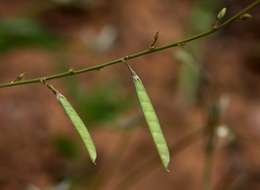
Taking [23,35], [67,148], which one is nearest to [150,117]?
[67,148]

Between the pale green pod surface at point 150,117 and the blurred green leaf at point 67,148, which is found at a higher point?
the blurred green leaf at point 67,148

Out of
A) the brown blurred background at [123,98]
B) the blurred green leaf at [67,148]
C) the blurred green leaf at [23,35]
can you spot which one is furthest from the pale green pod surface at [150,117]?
the blurred green leaf at [23,35]

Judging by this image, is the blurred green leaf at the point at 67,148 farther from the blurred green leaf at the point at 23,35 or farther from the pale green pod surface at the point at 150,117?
the pale green pod surface at the point at 150,117

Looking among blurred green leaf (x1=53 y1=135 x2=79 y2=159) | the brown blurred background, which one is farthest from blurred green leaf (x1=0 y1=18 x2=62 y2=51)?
blurred green leaf (x1=53 y1=135 x2=79 y2=159)

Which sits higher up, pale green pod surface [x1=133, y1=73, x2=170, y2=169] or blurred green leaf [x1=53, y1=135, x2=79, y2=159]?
blurred green leaf [x1=53, y1=135, x2=79, y2=159]

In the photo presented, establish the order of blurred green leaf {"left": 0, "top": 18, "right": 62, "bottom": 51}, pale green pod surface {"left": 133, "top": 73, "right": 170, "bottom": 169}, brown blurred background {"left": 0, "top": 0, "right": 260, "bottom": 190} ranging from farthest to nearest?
blurred green leaf {"left": 0, "top": 18, "right": 62, "bottom": 51} → brown blurred background {"left": 0, "top": 0, "right": 260, "bottom": 190} → pale green pod surface {"left": 133, "top": 73, "right": 170, "bottom": 169}

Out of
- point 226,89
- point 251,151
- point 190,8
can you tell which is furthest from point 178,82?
point 190,8

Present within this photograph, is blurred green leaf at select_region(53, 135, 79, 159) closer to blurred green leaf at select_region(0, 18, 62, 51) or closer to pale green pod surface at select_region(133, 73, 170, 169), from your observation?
blurred green leaf at select_region(0, 18, 62, 51)

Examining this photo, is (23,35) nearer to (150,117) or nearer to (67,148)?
(67,148)

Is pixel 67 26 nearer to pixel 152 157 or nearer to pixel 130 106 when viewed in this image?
pixel 130 106
